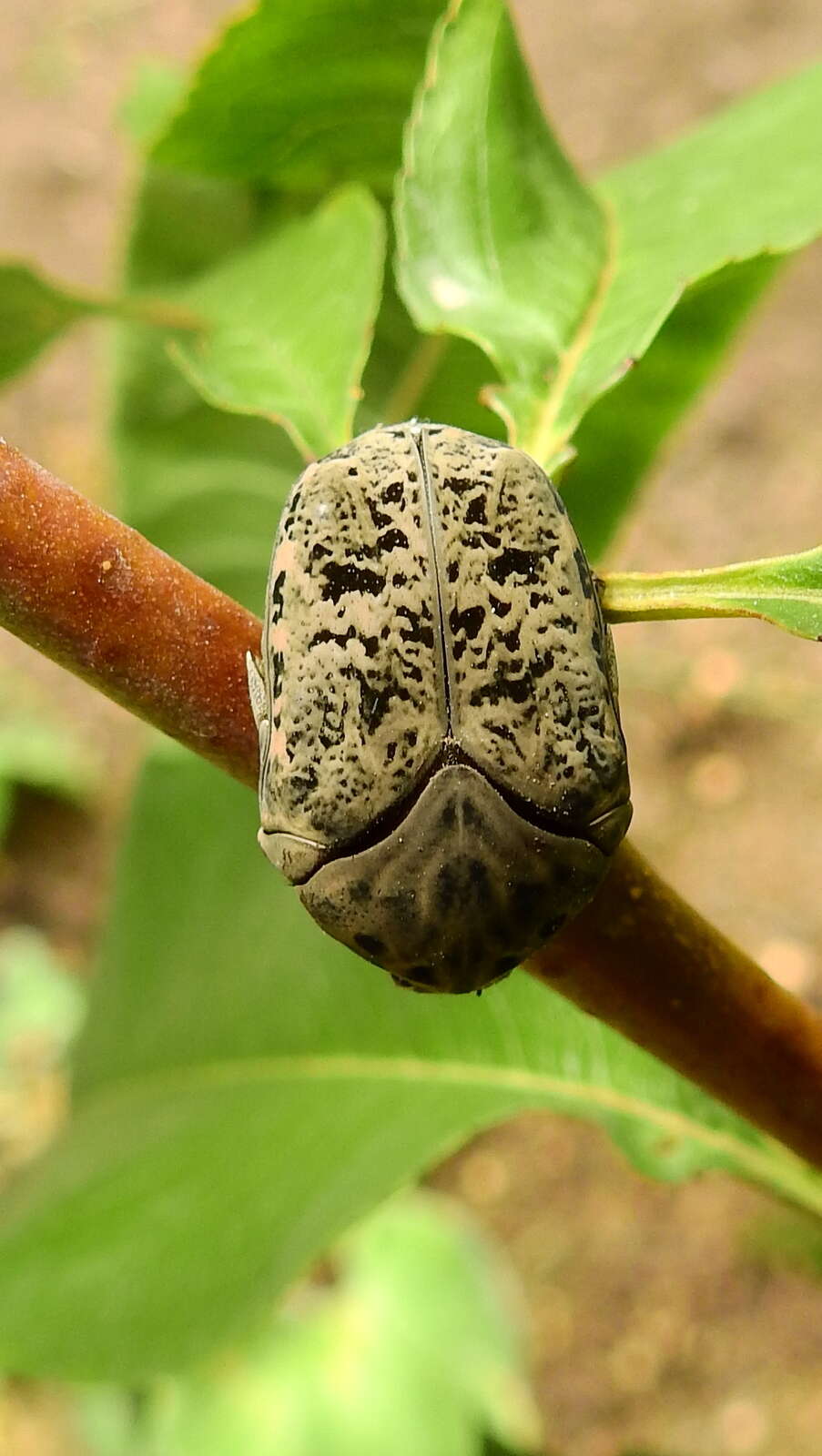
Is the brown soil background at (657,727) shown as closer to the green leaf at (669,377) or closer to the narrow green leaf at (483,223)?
the green leaf at (669,377)

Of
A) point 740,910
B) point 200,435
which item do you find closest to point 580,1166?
point 740,910

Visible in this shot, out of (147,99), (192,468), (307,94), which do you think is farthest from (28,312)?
(147,99)

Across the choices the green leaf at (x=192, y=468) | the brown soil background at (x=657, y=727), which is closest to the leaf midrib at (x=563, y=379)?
the green leaf at (x=192, y=468)

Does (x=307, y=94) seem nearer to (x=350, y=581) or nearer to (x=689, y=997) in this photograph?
(x=350, y=581)

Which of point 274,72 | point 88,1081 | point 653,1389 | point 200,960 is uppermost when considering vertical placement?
point 274,72

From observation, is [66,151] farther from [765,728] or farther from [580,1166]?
[580,1166]
